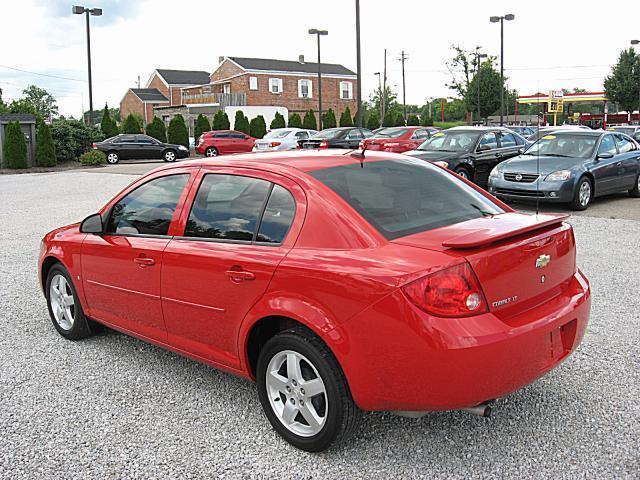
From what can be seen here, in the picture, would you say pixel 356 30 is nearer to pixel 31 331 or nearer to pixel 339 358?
pixel 31 331

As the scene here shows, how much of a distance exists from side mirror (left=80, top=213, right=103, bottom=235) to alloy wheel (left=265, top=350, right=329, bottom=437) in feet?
6.39

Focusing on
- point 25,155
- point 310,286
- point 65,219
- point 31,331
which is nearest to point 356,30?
point 25,155

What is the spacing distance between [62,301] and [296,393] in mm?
2742

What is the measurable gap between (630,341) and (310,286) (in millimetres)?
2983

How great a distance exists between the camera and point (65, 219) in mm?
12992

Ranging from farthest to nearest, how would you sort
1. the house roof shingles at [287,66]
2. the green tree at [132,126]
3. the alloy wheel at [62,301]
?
the house roof shingles at [287,66] → the green tree at [132,126] → the alloy wheel at [62,301]

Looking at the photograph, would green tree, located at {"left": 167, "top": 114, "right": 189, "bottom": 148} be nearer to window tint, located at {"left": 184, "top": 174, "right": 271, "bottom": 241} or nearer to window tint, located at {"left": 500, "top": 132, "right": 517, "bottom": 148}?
window tint, located at {"left": 500, "top": 132, "right": 517, "bottom": 148}

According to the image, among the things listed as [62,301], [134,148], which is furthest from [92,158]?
Answer: [62,301]

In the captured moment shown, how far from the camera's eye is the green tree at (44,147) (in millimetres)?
30500

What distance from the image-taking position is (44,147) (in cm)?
3053

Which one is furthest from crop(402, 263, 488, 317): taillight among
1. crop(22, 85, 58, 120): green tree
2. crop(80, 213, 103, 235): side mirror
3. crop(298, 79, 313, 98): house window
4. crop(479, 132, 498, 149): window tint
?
crop(22, 85, 58, 120): green tree

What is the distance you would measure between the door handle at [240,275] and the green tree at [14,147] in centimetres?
2923

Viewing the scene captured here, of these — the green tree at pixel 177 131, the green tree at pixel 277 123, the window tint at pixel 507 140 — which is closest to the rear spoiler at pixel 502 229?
the window tint at pixel 507 140

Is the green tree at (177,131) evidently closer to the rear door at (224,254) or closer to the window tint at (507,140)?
Result: the window tint at (507,140)
